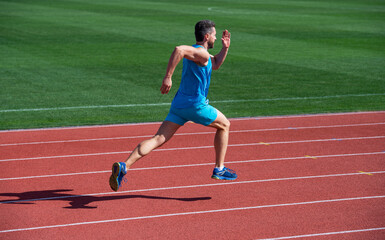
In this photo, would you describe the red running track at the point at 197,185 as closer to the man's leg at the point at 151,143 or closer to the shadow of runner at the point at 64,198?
the shadow of runner at the point at 64,198

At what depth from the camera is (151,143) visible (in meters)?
6.93

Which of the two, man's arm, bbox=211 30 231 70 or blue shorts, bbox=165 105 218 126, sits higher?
man's arm, bbox=211 30 231 70

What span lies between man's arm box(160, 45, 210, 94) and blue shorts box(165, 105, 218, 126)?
53cm

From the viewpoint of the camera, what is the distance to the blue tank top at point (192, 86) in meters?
6.88

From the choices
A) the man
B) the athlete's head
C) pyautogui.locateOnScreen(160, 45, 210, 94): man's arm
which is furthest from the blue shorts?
the athlete's head

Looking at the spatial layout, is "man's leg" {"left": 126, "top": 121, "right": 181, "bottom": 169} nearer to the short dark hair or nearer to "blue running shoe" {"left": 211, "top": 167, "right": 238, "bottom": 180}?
"blue running shoe" {"left": 211, "top": 167, "right": 238, "bottom": 180}

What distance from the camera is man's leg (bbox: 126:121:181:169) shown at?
6.88m

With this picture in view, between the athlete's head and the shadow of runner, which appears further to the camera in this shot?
the shadow of runner

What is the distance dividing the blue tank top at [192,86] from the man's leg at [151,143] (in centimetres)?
26

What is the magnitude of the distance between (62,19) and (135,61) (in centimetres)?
1286

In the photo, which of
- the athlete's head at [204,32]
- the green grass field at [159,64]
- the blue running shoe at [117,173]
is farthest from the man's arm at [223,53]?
the green grass field at [159,64]

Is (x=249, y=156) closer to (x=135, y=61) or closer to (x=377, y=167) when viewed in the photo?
(x=377, y=167)

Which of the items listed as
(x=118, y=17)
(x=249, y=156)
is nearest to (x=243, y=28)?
(x=118, y=17)

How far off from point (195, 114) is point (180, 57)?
0.89 m
